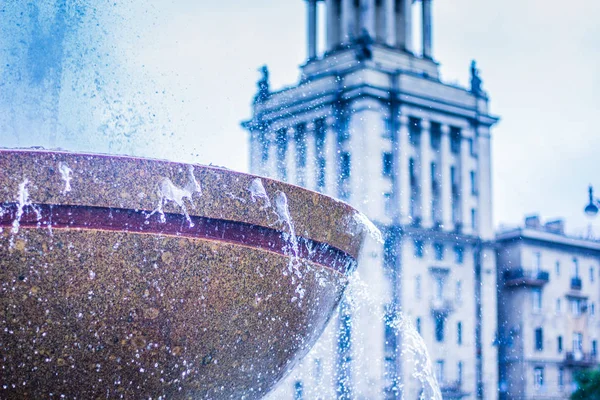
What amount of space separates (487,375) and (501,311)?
17.7 feet

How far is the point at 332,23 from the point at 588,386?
62.3ft

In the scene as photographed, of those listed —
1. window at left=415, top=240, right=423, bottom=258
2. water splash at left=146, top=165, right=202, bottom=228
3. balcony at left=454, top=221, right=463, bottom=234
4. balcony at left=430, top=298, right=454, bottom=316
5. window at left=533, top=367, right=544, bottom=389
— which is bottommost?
window at left=533, top=367, right=544, bottom=389

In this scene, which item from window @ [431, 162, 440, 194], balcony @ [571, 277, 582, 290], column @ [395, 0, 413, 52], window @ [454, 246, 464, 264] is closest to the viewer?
window @ [454, 246, 464, 264]

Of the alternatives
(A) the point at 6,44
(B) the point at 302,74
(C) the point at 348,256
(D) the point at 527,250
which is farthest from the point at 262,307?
(D) the point at 527,250

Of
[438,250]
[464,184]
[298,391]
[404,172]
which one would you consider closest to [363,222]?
[298,391]

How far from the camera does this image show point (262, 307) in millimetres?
3182

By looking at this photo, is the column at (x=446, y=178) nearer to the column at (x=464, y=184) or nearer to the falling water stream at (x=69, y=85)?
the column at (x=464, y=184)

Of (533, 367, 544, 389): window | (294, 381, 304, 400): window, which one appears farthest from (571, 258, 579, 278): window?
(294, 381, 304, 400): window

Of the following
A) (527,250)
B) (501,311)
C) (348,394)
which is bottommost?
(348,394)

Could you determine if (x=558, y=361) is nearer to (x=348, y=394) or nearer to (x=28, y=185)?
(x=348, y=394)

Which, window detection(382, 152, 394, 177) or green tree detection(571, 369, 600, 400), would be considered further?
Result: window detection(382, 152, 394, 177)

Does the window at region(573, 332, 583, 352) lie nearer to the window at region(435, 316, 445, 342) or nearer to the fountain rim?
the window at region(435, 316, 445, 342)

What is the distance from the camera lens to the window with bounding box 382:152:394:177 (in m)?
34.1

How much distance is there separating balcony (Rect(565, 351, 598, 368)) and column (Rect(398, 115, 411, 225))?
1306 centimetres
